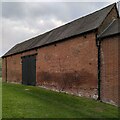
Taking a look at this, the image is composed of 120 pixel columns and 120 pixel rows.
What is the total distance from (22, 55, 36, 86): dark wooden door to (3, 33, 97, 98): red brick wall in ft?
3.93

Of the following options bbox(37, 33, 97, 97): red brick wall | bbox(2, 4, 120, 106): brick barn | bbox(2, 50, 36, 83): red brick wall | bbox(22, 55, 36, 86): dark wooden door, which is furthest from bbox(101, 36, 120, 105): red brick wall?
bbox(2, 50, 36, 83): red brick wall

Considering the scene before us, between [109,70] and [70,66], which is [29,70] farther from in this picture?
[109,70]

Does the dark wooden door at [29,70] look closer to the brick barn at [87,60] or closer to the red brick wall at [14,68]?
the red brick wall at [14,68]

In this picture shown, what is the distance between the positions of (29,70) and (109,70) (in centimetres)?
1614

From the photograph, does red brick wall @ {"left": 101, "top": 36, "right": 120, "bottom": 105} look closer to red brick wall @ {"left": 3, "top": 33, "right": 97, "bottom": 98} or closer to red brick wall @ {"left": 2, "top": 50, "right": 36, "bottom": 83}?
red brick wall @ {"left": 3, "top": 33, "right": 97, "bottom": 98}

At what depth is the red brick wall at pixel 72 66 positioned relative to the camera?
18781 millimetres

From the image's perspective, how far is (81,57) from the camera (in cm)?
2014

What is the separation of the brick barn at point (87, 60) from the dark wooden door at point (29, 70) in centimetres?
133

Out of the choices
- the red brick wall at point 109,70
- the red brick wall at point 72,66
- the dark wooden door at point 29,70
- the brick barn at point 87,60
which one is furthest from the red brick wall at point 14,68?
the red brick wall at point 109,70

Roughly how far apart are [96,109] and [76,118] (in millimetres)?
3367

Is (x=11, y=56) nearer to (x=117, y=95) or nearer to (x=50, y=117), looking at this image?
(x=117, y=95)

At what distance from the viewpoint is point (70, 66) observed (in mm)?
21797

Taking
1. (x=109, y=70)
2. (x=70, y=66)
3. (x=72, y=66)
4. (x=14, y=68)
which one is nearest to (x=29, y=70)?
(x=14, y=68)

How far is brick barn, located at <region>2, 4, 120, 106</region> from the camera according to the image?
16.9 meters
